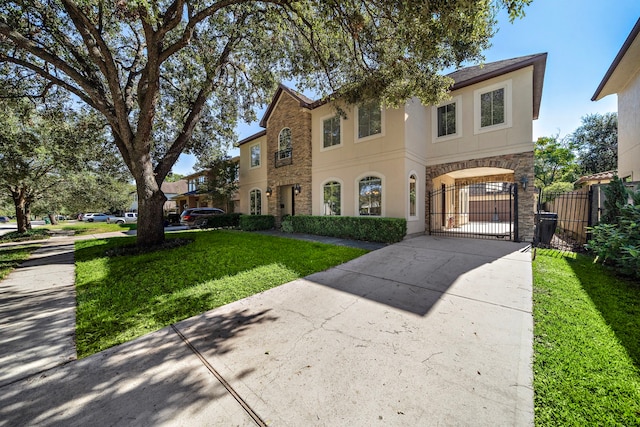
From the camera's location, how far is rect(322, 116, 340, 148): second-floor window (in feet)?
38.8

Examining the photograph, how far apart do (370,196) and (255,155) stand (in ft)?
31.8

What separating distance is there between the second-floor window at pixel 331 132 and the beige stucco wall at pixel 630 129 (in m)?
10.2

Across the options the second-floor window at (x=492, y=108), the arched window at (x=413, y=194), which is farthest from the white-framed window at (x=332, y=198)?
the second-floor window at (x=492, y=108)

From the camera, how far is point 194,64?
983cm

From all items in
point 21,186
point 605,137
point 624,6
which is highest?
point 605,137

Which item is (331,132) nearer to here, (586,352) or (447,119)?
(447,119)

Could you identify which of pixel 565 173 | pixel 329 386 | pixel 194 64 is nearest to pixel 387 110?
pixel 194 64

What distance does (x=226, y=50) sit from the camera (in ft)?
28.0

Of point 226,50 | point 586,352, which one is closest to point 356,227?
point 586,352

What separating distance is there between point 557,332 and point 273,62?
35.5 feet

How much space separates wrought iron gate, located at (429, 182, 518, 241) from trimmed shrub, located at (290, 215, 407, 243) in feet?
10.0

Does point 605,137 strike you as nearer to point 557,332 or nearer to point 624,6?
point 624,6

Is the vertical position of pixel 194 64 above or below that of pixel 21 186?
above

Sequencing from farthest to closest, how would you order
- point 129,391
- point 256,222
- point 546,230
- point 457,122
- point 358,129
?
point 256,222
point 358,129
point 457,122
point 546,230
point 129,391
